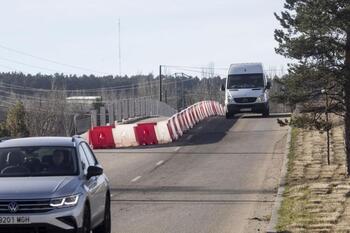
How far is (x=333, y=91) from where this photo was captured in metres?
20.1

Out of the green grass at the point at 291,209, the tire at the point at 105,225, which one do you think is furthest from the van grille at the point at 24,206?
the green grass at the point at 291,209

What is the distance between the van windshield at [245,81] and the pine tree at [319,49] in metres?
24.8

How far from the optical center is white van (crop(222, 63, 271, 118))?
44688 millimetres

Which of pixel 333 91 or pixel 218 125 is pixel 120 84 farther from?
pixel 333 91

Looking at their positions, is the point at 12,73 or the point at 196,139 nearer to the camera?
the point at 196,139

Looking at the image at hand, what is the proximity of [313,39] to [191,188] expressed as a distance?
458cm

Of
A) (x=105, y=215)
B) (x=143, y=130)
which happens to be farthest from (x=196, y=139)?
(x=105, y=215)

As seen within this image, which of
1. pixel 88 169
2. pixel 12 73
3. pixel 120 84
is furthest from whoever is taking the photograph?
pixel 120 84

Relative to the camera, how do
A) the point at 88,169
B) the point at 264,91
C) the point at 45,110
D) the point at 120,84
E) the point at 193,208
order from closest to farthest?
the point at 88,169
the point at 193,208
the point at 264,91
the point at 45,110
the point at 120,84

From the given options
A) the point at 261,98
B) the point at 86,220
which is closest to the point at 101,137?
the point at 261,98

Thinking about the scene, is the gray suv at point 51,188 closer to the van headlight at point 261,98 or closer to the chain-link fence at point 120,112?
the chain-link fence at point 120,112

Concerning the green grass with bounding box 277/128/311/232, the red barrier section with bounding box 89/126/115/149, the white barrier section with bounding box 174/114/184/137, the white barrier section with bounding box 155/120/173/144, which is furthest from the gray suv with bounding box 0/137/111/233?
the white barrier section with bounding box 174/114/184/137

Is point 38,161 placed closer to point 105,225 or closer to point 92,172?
point 92,172

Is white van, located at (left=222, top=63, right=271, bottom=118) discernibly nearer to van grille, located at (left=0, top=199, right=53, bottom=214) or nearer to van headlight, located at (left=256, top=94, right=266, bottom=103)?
van headlight, located at (left=256, top=94, right=266, bottom=103)
